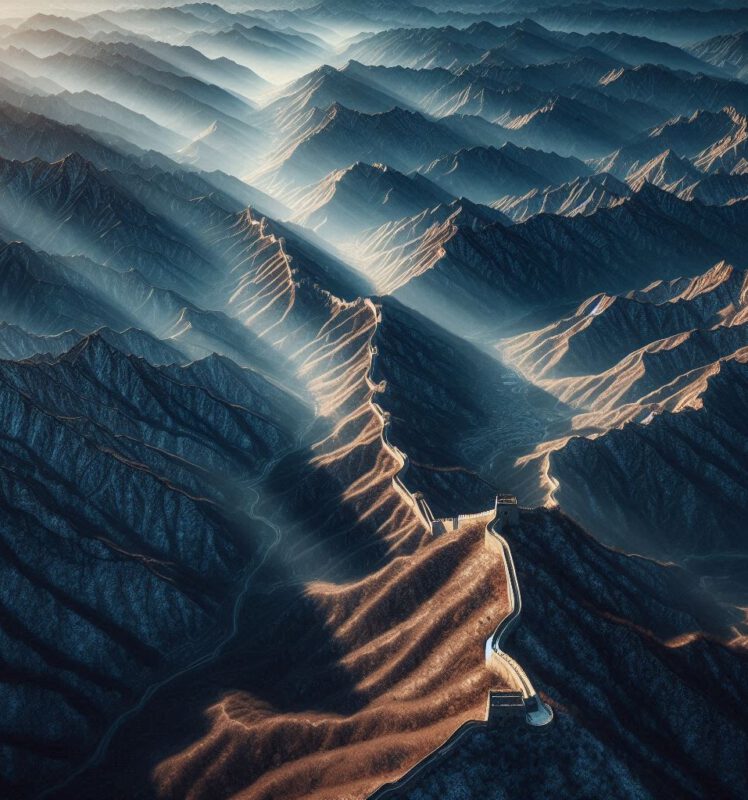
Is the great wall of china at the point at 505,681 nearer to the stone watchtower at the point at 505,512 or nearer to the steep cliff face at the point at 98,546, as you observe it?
the stone watchtower at the point at 505,512

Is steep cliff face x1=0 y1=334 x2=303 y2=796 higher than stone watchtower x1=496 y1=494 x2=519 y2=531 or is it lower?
lower

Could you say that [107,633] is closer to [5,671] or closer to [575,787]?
[5,671]

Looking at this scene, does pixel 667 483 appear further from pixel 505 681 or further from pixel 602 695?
pixel 505 681

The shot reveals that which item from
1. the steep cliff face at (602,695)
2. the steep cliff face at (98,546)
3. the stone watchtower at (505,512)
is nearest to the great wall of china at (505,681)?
the stone watchtower at (505,512)

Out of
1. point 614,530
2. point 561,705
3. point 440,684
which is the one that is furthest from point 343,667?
point 614,530

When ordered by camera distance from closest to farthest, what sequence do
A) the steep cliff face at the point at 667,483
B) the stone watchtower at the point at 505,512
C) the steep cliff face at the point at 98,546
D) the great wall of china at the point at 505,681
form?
the great wall of china at the point at 505,681
the stone watchtower at the point at 505,512
the steep cliff face at the point at 98,546
the steep cliff face at the point at 667,483

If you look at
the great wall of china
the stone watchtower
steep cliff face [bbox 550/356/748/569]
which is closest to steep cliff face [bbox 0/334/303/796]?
the great wall of china

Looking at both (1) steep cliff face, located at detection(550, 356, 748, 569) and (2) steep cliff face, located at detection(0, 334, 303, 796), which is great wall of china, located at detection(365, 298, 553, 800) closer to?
(2) steep cliff face, located at detection(0, 334, 303, 796)

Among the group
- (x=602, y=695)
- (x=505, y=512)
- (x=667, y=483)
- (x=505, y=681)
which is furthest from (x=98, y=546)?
(x=667, y=483)
